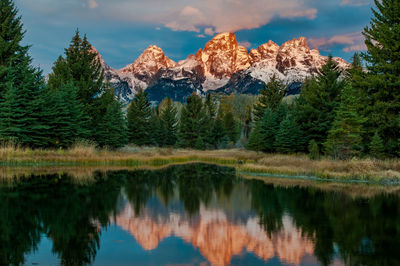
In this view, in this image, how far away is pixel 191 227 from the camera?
10773 mm

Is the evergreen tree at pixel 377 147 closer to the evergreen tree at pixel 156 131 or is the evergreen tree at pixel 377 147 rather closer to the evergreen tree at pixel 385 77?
the evergreen tree at pixel 385 77

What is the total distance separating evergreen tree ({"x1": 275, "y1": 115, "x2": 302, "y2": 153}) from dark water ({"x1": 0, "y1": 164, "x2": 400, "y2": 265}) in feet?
86.7

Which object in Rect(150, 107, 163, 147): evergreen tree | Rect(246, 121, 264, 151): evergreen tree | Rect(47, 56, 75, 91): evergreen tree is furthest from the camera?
Rect(150, 107, 163, 147): evergreen tree

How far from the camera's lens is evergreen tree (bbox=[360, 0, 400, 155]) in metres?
30.2

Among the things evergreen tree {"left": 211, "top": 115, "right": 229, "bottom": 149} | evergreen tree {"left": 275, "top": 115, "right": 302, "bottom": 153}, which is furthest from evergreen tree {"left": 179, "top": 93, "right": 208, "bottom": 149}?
evergreen tree {"left": 275, "top": 115, "right": 302, "bottom": 153}

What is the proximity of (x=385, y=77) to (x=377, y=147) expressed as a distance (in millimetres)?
6802

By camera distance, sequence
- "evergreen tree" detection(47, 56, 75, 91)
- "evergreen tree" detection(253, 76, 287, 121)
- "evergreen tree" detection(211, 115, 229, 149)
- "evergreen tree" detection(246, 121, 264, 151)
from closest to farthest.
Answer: "evergreen tree" detection(47, 56, 75, 91) < "evergreen tree" detection(246, 121, 264, 151) < "evergreen tree" detection(253, 76, 287, 121) < "evergreen tree" detection(211, 115, 229, 149)

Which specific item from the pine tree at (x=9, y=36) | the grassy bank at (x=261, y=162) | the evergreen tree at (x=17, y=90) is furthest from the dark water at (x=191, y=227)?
the pine tree at (x=9, y=36)

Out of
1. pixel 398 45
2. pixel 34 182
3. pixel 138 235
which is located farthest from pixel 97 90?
pixel 138 235

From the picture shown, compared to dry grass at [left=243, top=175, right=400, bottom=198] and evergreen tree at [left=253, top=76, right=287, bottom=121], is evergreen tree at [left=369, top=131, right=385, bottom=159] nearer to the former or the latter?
dry grass at [left=243, top=175, right=400, bottom=198]

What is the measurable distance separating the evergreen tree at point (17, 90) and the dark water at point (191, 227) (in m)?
15.3

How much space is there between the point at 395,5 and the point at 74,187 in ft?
104

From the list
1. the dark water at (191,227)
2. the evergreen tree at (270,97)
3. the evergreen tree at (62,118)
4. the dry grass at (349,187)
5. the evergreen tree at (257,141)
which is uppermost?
the evergreen tree at (270,97)

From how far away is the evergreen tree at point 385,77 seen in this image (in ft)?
99.0
